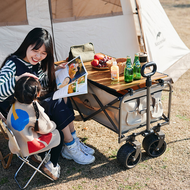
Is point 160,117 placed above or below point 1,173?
above

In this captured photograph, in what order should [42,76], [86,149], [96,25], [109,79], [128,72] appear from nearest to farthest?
[128,72], [109,79], [42,76], [86,149], [96,25]

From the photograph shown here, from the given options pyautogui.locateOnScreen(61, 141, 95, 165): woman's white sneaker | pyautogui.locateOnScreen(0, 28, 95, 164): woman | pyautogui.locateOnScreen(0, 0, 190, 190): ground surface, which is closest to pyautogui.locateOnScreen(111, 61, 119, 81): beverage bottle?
pyautogui.locateOnScreen(0, 28, 95, 164): woman

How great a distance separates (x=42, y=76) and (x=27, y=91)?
0.68 meters

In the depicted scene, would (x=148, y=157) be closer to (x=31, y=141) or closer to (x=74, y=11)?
(x=31, y=141)

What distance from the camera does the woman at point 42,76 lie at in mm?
2402

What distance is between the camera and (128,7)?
4.20 m

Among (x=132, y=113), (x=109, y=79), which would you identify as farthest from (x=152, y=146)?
(x=109, y=79)

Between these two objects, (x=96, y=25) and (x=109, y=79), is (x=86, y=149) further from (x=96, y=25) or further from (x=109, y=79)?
(x=96, y=25)

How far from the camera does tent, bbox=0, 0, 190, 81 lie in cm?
393

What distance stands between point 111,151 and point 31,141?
1.12 m

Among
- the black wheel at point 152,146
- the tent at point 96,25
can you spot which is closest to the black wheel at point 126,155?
the black wheel at point 152,146

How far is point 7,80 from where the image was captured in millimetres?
2352

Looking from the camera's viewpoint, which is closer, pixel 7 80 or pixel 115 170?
pixel 7 80

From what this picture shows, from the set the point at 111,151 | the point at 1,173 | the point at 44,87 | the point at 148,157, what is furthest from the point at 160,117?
the point at 1,173
